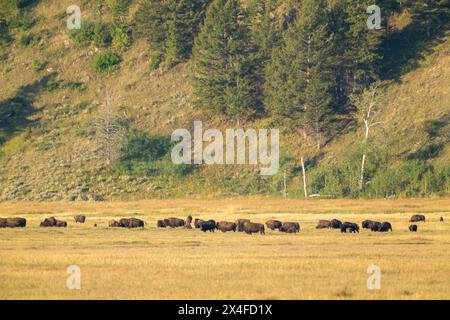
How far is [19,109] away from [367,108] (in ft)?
130

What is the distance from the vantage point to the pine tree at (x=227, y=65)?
101938mm

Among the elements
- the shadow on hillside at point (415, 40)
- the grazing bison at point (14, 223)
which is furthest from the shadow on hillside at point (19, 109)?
the grazing bison at point (14, 223)

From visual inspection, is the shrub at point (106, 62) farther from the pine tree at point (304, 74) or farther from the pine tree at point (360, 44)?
the pine tree at point (360, 44)

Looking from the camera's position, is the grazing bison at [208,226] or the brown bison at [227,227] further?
the grazing bison at [208,226]

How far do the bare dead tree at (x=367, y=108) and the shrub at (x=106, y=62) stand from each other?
29.4 m

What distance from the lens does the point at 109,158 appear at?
10212cm

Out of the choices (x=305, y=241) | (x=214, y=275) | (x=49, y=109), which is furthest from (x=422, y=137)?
(x=214, y=275)

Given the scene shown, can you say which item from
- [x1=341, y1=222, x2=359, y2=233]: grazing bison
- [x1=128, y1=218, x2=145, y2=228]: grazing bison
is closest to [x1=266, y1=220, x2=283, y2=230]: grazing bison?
[x1=341, y1=222, x2=359, y2=233]: grazing bison

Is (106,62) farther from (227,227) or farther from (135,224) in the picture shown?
(227,227)

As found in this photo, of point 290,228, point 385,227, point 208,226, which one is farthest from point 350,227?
point 208,226

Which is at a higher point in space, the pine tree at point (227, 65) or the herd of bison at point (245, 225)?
the pine tree at point (227, 65)

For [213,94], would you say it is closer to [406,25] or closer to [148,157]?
[148,157]

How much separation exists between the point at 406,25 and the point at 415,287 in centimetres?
8039

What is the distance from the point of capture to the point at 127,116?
108812 mm
